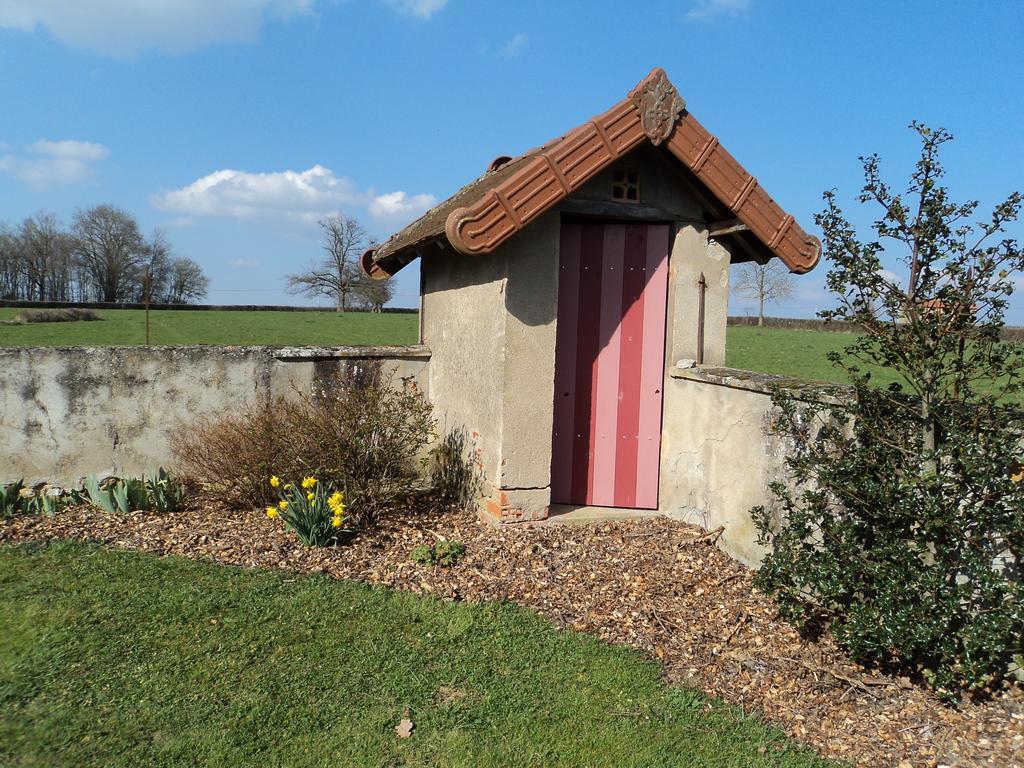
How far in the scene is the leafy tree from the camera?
364 cm

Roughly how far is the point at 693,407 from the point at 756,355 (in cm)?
2445

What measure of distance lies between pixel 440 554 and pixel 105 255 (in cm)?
6101

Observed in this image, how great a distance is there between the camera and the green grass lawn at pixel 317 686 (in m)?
3.28

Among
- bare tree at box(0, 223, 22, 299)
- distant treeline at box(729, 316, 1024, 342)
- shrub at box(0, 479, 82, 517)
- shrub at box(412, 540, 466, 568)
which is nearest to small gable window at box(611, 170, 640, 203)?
shrub at box(412, 540, 466, 568)

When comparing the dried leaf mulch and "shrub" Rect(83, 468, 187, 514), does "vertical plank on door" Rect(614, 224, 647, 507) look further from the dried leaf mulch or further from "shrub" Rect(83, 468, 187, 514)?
"shrub" Rect(83, 468, 187, 514)

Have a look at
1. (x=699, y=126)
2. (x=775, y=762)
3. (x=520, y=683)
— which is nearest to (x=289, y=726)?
(x=520, y=683)

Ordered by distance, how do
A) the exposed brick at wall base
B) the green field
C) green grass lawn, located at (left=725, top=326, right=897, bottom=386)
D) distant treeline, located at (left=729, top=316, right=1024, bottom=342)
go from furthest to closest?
distant treeline, located at (left=729, top=316, right=1024, bottom=342) < the green field < green grass lawn, located at (left=725, top=326, right=897, bottom=386) < the exposed brick at wall base

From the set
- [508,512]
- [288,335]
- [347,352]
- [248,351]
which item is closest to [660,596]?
[508,512]

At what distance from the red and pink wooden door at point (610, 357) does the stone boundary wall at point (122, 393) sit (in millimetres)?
2449

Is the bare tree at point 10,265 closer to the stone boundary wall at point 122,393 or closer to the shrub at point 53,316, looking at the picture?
the shrub at point 53,316

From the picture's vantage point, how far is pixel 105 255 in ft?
184

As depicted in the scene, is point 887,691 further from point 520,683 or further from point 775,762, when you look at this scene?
point 520,683

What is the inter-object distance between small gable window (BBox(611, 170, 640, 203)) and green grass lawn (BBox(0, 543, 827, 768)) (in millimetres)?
3683

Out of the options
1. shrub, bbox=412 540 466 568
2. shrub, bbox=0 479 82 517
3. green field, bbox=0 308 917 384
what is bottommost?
shrub, bbox=412 540 466 568
